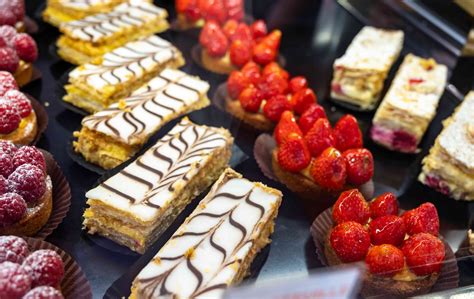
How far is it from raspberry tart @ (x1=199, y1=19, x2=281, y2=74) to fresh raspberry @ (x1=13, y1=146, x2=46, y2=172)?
1.94 meters

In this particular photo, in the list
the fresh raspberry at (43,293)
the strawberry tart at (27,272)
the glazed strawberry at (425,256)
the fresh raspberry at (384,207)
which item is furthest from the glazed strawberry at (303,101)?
the fresh raspberry at (43,293)

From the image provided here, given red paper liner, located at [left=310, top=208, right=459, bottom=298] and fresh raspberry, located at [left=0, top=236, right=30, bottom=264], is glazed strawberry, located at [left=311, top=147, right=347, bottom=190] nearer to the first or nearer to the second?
red paper liner, located at [left=310, top=208, right=459, bottom=298]

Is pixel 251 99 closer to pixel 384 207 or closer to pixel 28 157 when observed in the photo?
pixel 384 207

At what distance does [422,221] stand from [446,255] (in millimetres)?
205

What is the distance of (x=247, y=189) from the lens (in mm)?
3016

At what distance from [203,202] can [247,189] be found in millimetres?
258

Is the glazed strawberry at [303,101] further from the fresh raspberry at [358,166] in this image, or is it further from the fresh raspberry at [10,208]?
the fresh raspberry at [10,208]

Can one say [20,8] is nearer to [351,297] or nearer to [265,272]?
[265,272]

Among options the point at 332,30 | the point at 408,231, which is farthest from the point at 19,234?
the point at 332,30

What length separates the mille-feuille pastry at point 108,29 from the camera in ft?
14.0

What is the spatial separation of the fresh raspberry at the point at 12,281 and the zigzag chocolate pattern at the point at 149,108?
1275 millimetres

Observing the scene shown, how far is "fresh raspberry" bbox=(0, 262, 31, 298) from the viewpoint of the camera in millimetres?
2119

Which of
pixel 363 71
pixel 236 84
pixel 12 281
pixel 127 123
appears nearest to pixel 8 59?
pixel 127 123

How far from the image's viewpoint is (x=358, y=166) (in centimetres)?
337
